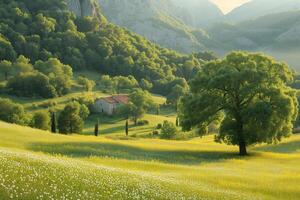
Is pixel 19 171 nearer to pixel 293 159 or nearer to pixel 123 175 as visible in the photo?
pixel 123 175

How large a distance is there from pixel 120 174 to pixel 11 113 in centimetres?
11063

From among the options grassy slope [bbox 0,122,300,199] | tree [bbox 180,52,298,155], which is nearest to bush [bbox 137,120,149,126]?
tree [bbox 180,52,298,155]

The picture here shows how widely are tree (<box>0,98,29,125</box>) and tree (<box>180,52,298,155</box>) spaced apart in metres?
73.9

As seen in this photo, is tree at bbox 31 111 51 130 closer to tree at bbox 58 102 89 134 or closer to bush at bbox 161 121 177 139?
tree at bbox 58 102 89 134

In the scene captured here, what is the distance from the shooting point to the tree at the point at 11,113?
131 meters

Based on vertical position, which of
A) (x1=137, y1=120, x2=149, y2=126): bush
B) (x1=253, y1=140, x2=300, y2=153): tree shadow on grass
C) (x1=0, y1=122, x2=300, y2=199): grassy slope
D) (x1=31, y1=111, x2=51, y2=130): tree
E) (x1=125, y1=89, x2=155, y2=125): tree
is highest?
(x1=125, y1=89, x2=155, y2=125): tree

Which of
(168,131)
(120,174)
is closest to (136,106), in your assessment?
(168,131)

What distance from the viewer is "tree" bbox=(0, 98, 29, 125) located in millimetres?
130625

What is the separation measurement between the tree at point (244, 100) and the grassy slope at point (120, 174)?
405cm

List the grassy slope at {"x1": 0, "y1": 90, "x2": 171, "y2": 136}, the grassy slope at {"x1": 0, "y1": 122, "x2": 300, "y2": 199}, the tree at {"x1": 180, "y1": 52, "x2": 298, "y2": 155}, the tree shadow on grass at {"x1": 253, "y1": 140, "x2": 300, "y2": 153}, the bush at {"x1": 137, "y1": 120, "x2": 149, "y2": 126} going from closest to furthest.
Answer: the grassy slope at {"x1": 0, "y1": 122, "x2": 300, "y2": 199} < the tree at {"x1": 180, "y1": 52, "x2": 298, "y2": 155} < the tree shadow on grass at {"x1": 253, "y1": 140, "x2": 300, "y2": 153} < the grassy slope at {"x1": 0, "y1": 90, "x2": 171, "y2": 136} < the bush at {"x1": 137, "y1": 120, "x2": 149, "y2": 126}

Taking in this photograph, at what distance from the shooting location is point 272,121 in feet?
211

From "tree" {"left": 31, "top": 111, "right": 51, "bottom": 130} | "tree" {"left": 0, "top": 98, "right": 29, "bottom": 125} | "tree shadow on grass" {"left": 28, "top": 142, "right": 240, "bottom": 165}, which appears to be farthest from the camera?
"tree" {"left": 31, "top": 111, "right": 51, "bottom": 130}

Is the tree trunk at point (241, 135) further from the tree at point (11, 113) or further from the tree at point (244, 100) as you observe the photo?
the tree at point (11, 113)

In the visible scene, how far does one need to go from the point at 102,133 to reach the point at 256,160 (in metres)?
95.6
